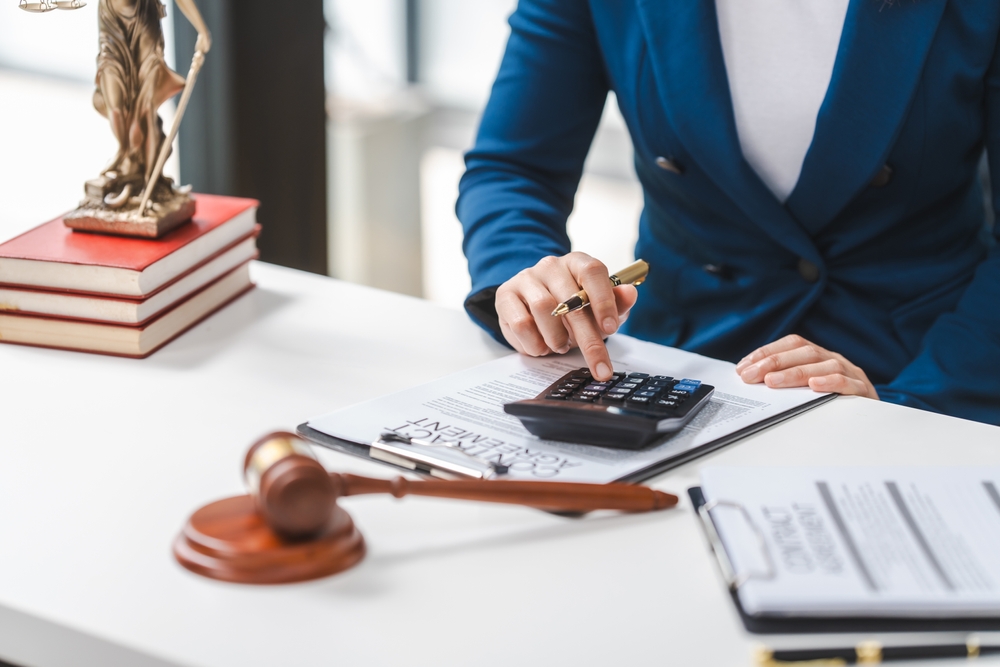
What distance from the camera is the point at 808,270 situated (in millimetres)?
1144

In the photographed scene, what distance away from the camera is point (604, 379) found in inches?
32.9

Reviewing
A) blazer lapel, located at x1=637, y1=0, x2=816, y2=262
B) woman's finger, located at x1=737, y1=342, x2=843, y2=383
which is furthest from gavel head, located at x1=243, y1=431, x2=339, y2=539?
blazer lapel, located at x1=637, y1=0, x2=816, y2=262

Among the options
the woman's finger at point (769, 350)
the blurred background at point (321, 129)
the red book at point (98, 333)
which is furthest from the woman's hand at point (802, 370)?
the blurred background at point (321, 129)

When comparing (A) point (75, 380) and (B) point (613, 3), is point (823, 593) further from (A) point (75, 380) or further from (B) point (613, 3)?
(B) point (613, 3)

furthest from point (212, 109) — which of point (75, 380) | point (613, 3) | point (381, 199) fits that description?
point (75, 380)

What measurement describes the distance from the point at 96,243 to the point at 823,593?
80 cm

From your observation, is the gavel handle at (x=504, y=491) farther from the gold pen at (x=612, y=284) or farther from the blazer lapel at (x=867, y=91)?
the blazer lapel at (x=867, y=91)

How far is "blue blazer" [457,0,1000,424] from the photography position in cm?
104

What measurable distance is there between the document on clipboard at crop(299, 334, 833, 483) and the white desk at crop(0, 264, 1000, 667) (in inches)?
0.8

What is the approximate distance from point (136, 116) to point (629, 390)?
610mm

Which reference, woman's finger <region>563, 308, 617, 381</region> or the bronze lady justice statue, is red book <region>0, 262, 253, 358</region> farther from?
woman's finger <region>563, 308, 617, 381</region>

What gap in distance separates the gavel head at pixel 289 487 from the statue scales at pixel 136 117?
20.2 inches

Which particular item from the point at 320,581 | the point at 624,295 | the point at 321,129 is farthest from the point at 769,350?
the point at 321,129

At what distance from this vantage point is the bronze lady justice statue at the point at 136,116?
994 mm
